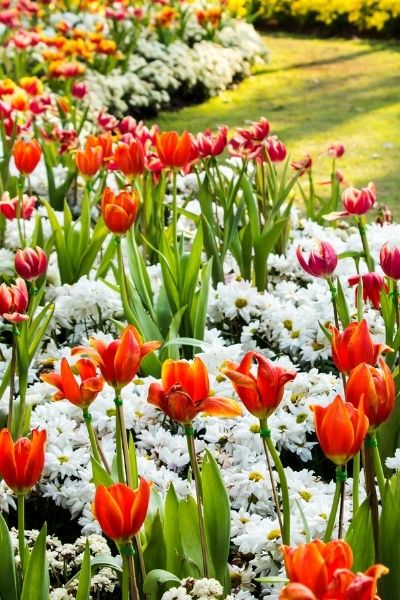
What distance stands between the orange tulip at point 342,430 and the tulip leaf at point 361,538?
0.21 m

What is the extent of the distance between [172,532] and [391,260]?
75cm

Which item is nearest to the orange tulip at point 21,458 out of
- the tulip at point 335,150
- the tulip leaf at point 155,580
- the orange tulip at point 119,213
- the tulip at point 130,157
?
the tulip leaf at point 155,580

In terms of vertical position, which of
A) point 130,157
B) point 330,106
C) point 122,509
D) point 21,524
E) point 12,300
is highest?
point 330,106

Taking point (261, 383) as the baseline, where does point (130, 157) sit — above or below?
above

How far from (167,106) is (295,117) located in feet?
3.72

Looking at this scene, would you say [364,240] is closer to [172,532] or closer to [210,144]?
[210,144]

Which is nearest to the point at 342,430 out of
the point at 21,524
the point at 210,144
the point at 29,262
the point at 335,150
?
the point at 21,524

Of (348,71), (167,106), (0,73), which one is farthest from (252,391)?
(348,71)

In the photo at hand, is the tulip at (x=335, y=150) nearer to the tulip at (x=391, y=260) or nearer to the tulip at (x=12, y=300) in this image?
the tulip at (x=391, y=260)

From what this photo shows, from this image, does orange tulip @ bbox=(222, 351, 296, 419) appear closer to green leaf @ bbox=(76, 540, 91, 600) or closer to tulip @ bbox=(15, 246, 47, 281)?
green leaf @ bbox=(76, 540, 91, 600)

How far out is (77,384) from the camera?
1619 mm

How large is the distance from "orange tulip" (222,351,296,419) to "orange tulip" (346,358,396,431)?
93mm

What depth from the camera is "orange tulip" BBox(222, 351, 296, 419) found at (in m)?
1.42

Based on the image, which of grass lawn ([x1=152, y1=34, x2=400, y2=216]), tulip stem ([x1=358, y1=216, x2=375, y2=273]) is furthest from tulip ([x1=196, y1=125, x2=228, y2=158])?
grass lawn ([x1=152, y1=34, x2=400, y2=216])
